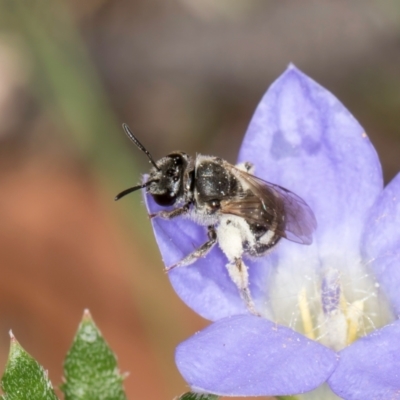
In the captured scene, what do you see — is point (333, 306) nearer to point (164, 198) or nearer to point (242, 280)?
point (242, 280)

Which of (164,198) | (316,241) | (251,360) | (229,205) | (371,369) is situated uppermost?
(164,198)

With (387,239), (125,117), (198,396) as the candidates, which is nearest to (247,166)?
(387,239)

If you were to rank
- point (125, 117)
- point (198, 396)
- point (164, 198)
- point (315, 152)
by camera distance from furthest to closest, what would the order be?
point (125, 117) → point (315, 152) → point (164, 198) → point (198, 396)

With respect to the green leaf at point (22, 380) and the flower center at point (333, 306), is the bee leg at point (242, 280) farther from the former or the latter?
the green leaf at point (22, 380)

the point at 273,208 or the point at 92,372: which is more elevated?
the point at 273,208

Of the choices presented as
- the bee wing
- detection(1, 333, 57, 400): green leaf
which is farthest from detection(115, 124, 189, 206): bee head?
detection(1, 333, 57, 400): green leaf

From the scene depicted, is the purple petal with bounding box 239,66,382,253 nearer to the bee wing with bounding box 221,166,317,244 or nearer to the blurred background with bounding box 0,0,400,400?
the bee wing with bounding box 221,166,317,244
